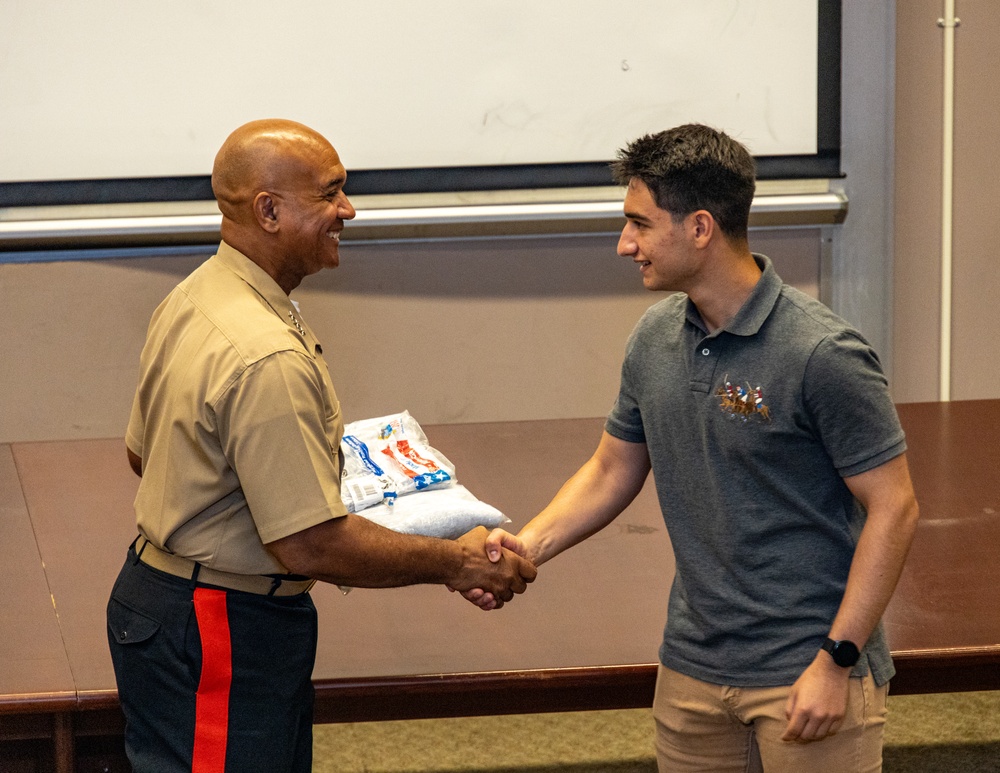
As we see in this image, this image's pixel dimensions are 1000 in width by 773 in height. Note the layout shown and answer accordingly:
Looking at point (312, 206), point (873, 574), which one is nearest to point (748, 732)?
point (873, 574)

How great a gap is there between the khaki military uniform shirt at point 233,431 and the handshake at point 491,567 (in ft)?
1.07

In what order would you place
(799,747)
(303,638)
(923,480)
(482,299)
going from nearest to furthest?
1. (799,747)
2. (303,638)
3. (923,480)
4. (482,299)

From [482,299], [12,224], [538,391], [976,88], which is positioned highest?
[976,88]

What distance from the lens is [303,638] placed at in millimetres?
1517

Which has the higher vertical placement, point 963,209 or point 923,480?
point 963,209

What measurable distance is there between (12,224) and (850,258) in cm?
262

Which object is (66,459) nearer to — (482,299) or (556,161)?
(482,299)

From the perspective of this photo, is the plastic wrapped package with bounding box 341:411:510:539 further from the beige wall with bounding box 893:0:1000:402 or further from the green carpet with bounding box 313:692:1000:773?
the beige wall with bounding box 893:0:1000:402

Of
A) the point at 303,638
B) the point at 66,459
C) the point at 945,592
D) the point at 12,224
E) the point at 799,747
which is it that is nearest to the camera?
the point at 799,747

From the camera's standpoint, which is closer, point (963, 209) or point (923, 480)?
point (923, 480)

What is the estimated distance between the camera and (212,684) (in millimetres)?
1452

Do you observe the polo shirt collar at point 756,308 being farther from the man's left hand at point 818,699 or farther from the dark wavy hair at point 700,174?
the man's left hand at point 818,699

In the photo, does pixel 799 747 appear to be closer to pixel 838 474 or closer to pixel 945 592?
pixel 838 474

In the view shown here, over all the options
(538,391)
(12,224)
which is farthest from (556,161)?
(12,224)
